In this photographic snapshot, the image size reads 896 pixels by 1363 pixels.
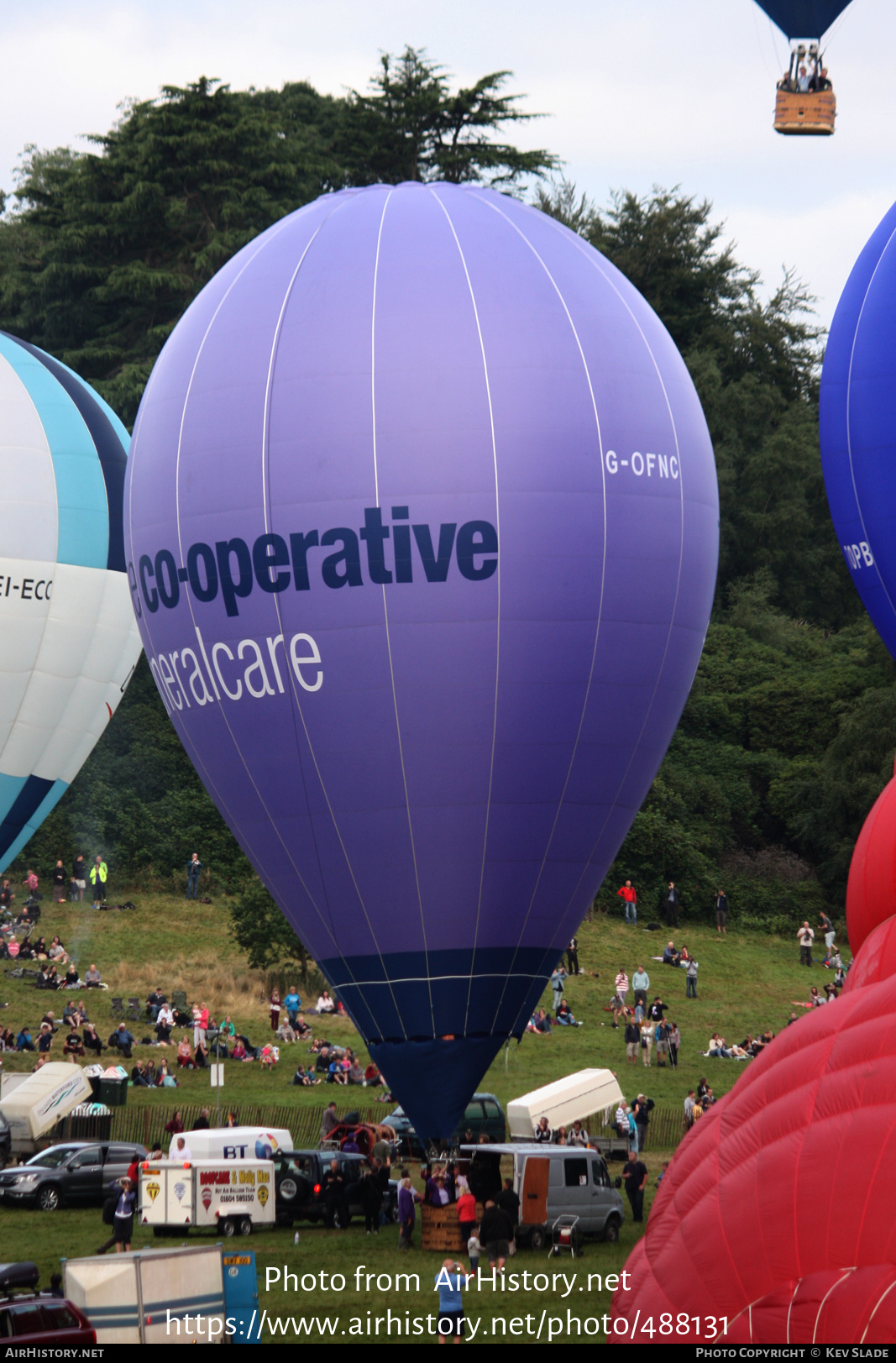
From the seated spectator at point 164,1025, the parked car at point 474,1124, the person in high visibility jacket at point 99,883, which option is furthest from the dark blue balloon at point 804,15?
the person in high visibility jacket at point 99,883

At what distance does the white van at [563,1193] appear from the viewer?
22.4 meters

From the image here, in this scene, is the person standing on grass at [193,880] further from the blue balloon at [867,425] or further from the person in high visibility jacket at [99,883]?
the blue balloon at [867,425]

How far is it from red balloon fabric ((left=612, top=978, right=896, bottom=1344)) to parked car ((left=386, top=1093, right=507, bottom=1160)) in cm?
1490

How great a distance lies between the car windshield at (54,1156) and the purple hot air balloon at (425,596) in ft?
17.5

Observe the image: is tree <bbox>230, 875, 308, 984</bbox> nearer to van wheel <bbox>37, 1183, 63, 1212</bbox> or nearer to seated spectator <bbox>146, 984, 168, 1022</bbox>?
seated spectator <bbox>146, 984, 168, 1022</bbox>

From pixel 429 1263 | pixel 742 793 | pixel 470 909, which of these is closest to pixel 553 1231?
pixel 429 1263

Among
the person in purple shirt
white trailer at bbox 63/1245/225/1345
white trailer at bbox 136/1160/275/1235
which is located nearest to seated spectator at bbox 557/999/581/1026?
white trailer at bbox 136/1160/275/1235

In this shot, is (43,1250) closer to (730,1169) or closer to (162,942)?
(730,1169)

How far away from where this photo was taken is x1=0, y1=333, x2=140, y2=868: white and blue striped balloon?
107 feet

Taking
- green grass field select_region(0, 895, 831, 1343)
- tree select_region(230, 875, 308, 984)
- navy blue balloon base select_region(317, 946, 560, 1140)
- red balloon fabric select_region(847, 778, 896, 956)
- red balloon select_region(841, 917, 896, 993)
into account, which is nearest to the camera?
red balloon select_region(841, 917, 896, 993)

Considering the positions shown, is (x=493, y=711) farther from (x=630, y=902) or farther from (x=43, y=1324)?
(x=630, y=902)

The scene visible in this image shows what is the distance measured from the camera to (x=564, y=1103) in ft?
94.0

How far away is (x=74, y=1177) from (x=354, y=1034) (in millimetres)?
13281

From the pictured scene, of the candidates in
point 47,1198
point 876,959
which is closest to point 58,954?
point 47,1198
